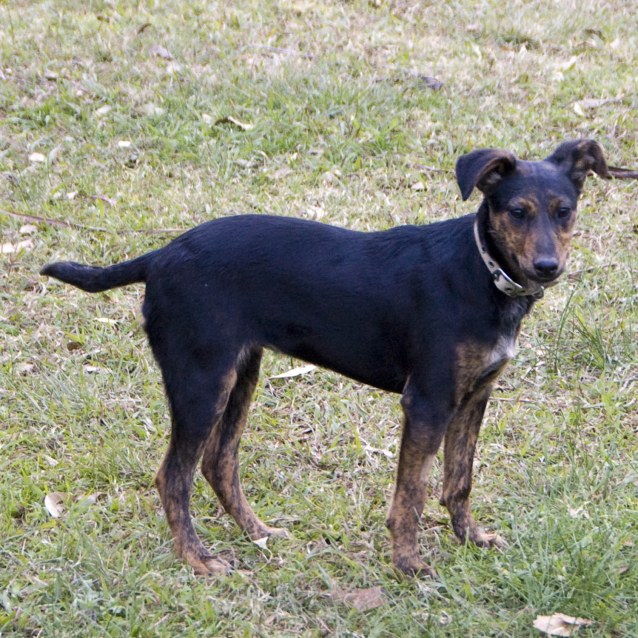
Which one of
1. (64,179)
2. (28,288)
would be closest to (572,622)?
(28,288)

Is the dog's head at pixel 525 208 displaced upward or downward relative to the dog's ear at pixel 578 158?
downward

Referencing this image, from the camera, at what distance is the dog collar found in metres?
3.38

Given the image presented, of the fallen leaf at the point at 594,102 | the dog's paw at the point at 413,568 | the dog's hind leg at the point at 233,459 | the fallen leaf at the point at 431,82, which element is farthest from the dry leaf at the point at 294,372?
the fallen leaf at the point at 594,102

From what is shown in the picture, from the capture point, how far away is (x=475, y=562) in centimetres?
361

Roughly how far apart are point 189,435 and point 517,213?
1.51m

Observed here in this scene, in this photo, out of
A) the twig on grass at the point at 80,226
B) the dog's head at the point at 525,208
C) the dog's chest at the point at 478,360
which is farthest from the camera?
the twig on grass at the point at 80,226

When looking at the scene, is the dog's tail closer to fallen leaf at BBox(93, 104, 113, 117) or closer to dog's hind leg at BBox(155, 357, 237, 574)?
dog's hind leg at BBox(155, 357, 237, 574)

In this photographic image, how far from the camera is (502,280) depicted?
133 inches

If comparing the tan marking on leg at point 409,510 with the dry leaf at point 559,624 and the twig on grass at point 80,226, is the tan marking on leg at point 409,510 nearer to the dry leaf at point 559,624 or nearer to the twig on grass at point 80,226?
the dry leaf at point 559,624

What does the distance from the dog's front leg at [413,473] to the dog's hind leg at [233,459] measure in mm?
554

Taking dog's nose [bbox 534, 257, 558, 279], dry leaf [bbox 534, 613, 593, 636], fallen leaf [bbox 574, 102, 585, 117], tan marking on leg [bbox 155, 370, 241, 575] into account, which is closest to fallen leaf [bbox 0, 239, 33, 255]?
tan marking on leg [bbox 155, 370, 241, 575]

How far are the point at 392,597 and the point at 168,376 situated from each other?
122cm

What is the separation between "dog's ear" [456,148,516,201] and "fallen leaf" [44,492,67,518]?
2186mm

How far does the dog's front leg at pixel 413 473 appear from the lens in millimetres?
3486
